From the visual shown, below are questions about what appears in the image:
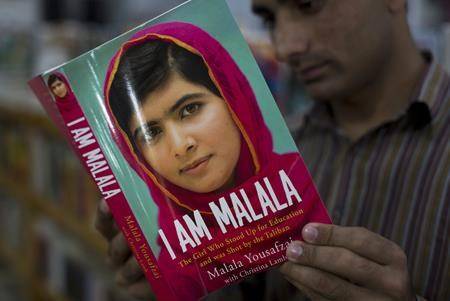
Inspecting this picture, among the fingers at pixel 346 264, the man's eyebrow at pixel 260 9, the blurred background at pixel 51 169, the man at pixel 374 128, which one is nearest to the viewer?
the fingers at pixel 346 264

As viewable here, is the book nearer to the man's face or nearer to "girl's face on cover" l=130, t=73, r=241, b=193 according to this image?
"girl's face on cover" l=130, t=73, r=241, b=193

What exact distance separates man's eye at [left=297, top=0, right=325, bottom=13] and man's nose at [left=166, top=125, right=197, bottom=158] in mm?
349

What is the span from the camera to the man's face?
0.88 metres

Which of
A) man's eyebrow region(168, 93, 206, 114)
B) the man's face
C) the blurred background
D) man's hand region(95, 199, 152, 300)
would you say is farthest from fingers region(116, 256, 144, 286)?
the blurred background

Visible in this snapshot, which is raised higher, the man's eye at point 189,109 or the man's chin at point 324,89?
the man's eye at point 189,109

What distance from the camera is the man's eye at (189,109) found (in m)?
0.64

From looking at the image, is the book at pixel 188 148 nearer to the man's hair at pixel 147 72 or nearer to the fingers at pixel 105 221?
the man's hair at pixel 147 72

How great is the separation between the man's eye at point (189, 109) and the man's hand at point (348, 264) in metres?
0.18

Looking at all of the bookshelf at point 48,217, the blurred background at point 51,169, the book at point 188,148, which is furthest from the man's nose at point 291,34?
the bookshelf at point 48,217

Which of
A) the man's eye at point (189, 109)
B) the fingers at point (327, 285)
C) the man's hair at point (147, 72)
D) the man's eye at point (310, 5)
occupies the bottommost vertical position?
the fingers at point (327, 285)

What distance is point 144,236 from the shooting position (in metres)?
0.66

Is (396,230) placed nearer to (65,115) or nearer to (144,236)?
(144,236)

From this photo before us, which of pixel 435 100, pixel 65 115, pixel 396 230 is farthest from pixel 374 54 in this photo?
pixel 65 115

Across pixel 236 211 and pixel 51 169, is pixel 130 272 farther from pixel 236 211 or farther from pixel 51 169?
pixel 51 169
